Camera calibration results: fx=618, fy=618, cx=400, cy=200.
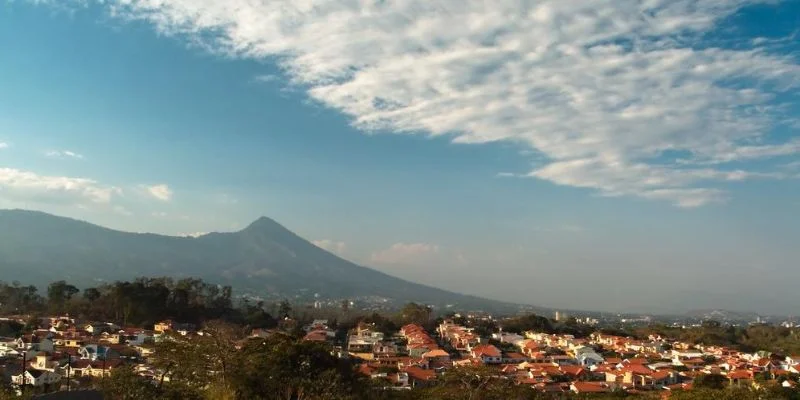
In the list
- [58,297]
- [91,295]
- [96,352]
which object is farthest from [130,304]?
[96,352]

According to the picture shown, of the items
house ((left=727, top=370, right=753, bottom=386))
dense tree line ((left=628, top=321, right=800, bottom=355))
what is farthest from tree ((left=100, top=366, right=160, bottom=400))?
dense tree line ((left=628, top=321, right=800, bottom=355))

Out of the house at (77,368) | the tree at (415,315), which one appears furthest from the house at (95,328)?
the tree at (415,315)

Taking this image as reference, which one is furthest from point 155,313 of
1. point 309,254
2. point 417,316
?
point 309,254

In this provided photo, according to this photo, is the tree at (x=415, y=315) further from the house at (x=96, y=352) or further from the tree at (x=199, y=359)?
the tree at (x=199, y=359)

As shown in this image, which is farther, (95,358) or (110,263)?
(110,263)

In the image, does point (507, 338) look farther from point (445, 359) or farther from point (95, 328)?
point (95, 328)

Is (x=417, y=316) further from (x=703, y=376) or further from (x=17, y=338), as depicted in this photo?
(x=17, y=338)

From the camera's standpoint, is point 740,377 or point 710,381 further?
point 740,377
